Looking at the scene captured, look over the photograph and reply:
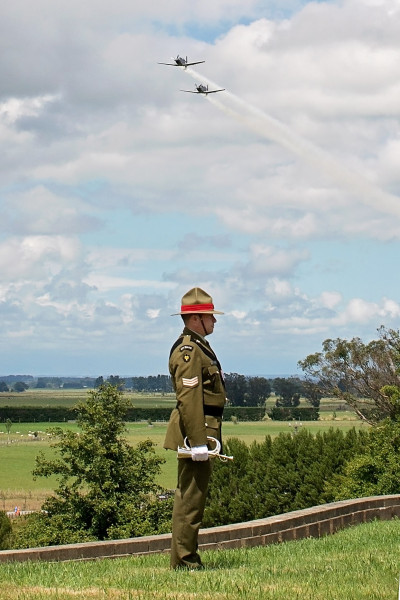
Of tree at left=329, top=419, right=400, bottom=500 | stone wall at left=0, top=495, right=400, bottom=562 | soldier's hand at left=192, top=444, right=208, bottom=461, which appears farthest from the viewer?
tree at left=329, top=419, right=400, bottom=500

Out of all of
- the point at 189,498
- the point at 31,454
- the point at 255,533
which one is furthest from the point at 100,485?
the point at 31,454

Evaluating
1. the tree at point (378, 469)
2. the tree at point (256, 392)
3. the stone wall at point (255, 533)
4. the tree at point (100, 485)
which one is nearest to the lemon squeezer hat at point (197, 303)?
the stone wall at point (255, 533)

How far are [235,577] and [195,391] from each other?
1.44 m

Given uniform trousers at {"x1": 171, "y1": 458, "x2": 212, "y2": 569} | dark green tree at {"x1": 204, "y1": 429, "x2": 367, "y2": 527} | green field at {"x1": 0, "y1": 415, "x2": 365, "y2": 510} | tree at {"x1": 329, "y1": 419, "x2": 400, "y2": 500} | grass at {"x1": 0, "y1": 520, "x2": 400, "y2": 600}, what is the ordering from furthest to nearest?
green field at {"x1": 0, "y1": 415, "x2": 365, "y2": 510}
dark green tree at {"x1": 204, "y1": 429, "x2": 367, "y2": 527}
tree at {"x1": 329, "y1": 419, "x2": 400, "y2": 500}
uniform trousers at {"x1": 171, "y1": 458, "x2": 212, "y2": 569}
grass at {"x1": 0, "y1": 520, "x2": 400, "y2": 600}

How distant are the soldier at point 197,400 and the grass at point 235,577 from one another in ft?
1.32

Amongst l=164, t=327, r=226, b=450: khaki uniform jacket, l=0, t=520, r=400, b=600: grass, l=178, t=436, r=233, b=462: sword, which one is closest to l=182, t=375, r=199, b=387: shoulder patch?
l=164, t=327, r=226, b=450: khaki uniform jacket

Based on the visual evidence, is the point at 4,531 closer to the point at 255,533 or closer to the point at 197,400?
the point at 255,533

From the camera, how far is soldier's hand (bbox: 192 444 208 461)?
712 cm

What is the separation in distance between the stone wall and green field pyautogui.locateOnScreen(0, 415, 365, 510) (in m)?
28.0

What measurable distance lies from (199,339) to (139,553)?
3.22 meters

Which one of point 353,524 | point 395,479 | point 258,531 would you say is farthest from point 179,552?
point 395,479

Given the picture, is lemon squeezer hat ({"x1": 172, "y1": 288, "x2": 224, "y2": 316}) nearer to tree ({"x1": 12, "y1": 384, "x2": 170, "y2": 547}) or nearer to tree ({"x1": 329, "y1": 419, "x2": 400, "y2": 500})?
tree ({"x1": 329, "y1": 419, "x2": 400, "y2": 500})

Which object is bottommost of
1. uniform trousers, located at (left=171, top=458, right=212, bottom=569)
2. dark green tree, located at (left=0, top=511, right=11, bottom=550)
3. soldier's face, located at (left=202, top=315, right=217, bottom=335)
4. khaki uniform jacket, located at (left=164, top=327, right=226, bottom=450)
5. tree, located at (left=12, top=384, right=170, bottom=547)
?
dark green tree, located at (left=0, top=511, right=11, bottom=550)

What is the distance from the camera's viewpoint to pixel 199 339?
7398 millimetres
